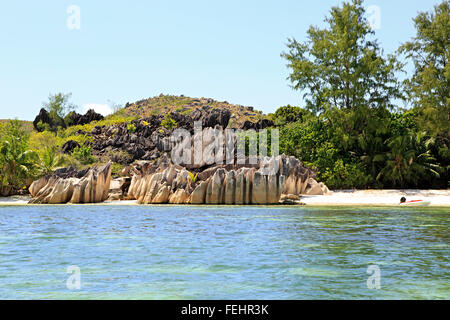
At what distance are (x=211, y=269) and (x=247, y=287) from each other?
219 centimetres

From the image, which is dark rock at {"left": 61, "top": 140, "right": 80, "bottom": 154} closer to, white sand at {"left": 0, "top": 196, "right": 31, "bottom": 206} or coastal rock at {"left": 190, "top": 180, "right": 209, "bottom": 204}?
white sand at {"left": 0, "top": 196, "right": 31, "bottom": 206}

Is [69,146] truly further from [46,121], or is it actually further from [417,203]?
[417,203]

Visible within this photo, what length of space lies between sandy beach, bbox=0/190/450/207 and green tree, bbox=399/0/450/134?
6.66 meters

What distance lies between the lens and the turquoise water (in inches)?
391

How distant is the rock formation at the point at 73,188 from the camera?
130 ft

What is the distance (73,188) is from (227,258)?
1132 inches

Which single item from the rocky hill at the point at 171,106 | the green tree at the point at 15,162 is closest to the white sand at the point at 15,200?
the green tree at the point at 15,162

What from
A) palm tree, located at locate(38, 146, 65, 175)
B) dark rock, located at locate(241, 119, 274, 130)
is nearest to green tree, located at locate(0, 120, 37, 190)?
palm tree, located at locate(38, 146, 65, 175)

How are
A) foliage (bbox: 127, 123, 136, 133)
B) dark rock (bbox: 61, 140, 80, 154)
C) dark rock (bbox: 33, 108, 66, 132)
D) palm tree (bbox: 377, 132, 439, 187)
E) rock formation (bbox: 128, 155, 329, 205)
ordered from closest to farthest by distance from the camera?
rock formation (bbox: 128, 155, 329, 205) → palm tree (bbox: 377, 132, 439, 187) → dark rock (bbox: 61, 140, 80, 154) → foliage (bbox: 127, 123, 136, 133) → dark rock (bbox: 33, 108, 66, 132)

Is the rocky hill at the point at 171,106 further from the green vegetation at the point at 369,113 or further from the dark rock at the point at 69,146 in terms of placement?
the green vegetation at the point at 369,113

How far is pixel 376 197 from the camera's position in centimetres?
4009
